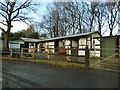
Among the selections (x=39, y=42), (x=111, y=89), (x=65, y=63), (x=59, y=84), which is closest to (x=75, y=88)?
(x=59, y=84)

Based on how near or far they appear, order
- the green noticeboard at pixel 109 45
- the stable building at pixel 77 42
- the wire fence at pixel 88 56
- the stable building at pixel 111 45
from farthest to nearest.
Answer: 1. the stable building at pixel 77 42
2. the green noticeboard at pixel 109 45
3. the stable building at pixel 111 45
4. the wire fence at pixel 88 56

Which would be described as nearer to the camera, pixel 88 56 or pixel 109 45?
pixel 88 56

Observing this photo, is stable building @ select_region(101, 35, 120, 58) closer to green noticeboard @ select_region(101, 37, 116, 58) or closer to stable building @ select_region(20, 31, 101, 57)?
green noticeboard @ select_region(101, 37, 116, 58)

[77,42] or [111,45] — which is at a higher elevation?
[77,42]

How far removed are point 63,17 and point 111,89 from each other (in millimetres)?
24773

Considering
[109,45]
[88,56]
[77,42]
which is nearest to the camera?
[88,56]

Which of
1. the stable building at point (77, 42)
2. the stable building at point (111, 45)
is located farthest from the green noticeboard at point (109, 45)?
the stable building at point (77, 42)

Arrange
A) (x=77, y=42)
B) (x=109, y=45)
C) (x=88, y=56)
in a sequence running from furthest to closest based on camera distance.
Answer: (x=77, y=42) < (x=109, y=45) < (x=88, y=56)

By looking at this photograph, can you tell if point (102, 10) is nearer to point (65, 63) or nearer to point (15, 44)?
point (65, 63)

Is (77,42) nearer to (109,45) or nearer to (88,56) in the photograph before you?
(109,45)

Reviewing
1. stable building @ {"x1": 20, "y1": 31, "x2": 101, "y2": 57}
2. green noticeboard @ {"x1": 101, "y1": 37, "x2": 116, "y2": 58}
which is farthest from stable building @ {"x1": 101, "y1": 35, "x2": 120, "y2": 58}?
stable building @ {"x1": 20, "y1": 31, "x2": 101, "y2": 57}

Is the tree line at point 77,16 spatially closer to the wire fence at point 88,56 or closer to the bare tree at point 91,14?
the bare tree at point 91,14

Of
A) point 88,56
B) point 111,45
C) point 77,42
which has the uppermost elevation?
point 77,42

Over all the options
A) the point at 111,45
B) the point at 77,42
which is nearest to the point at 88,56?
the point at 111,45
